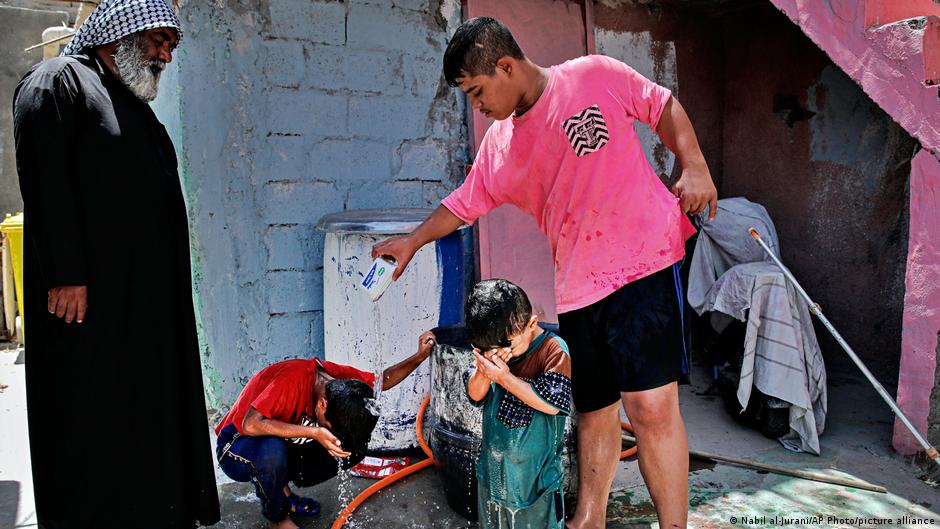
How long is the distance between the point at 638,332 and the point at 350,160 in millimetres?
2125

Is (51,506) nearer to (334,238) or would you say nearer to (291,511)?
(291,511)

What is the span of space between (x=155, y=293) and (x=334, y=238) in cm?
111

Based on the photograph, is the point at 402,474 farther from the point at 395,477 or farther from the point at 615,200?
the point at 615,200

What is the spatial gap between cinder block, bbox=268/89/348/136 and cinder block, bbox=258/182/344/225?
29 centimetres

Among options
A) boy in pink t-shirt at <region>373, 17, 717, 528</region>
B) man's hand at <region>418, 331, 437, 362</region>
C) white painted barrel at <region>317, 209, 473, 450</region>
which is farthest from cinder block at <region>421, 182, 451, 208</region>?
boy in pink t-shirt at <region>373, 17, 717, 528</region>

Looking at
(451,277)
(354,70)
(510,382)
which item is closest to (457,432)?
(510,382)

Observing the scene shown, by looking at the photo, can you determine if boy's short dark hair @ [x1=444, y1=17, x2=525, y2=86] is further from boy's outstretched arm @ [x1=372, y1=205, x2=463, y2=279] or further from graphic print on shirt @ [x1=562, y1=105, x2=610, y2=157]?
boy's outstretched arm @ [x1=372, y1=205, x2=463, y2=279]

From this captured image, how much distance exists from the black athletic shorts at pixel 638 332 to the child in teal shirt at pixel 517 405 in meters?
0.16

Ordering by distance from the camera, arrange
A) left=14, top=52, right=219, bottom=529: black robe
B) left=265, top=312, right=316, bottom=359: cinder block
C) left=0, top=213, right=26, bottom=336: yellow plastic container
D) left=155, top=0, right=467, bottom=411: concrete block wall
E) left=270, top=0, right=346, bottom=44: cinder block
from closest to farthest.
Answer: left=14, top=52, right=219, bottom=529: black robe, left=155, top=0, right=467, bottom=411: concrete block wall, left=270, top=0, right=346, bottom=44: cinder block, left=265, top=312, right=316, bottom=359: cinder block, left=0, top=213, right=26, bottom=336: yellow plastic container

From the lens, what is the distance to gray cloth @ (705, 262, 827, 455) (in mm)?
3812

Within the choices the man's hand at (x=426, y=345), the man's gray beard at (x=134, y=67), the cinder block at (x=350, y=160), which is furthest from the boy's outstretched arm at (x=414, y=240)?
the cinder block at (x=350, y=160)

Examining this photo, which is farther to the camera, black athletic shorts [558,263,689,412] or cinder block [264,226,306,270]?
cinder block [264,226,306,270]

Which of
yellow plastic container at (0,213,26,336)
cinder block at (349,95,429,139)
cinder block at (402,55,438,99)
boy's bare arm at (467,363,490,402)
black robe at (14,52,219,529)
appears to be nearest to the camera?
black robe at (14,52,219,529)

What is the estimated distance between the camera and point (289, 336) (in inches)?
155
